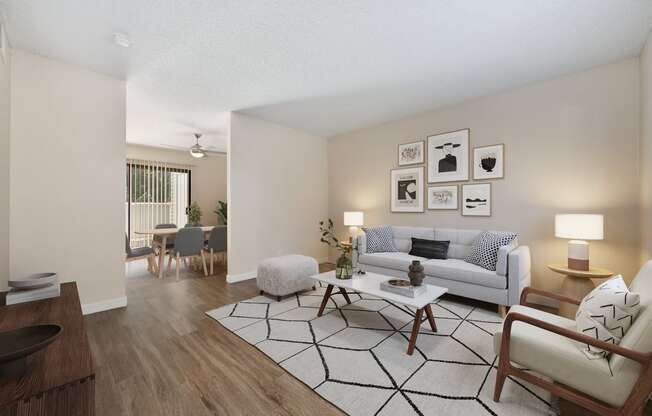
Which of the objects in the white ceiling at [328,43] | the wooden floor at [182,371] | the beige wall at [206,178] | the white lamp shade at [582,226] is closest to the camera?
the wooden floor at [182,371]

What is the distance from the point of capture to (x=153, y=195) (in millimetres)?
6105

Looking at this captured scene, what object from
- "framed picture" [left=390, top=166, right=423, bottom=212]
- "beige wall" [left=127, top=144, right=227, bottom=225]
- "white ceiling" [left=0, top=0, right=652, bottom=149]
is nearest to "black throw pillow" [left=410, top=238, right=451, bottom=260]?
"framed picture" [left=390, top=166, right=423, bottom=212]

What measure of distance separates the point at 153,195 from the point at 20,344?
5.82m

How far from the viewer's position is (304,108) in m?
3.96

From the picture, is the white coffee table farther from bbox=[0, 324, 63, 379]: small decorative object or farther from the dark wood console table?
bbox=[0, 324, 63, 379]: small decorative object

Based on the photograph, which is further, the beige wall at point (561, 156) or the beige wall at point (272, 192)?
the beige wall at point (272, 192)

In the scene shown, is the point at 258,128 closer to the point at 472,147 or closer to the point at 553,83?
the point at 472,147

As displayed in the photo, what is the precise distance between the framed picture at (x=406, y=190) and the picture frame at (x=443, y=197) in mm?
161

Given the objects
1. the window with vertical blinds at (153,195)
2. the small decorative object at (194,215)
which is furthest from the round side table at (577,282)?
the window with vertical blinds at (153,195)

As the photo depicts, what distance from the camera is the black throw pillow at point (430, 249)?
11.5ft

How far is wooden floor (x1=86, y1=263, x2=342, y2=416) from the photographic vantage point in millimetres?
1517

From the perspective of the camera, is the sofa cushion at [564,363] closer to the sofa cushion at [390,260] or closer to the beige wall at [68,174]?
the sofa cushion at [390,260]

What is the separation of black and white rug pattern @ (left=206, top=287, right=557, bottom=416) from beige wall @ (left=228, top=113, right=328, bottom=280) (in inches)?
53.6

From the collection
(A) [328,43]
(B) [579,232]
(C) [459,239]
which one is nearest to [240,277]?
(C) [459,239]
